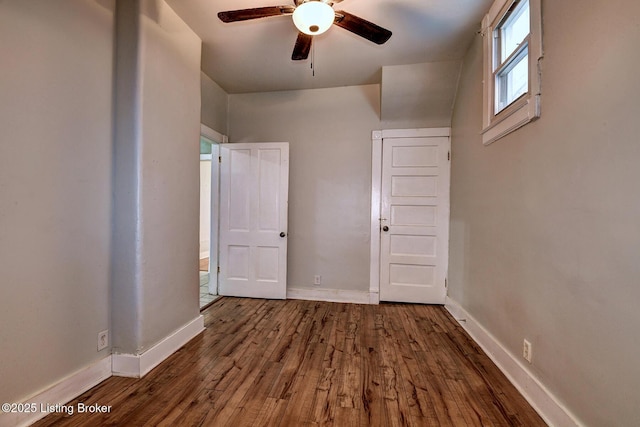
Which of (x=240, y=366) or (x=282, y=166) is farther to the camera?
(x=282, y=166)

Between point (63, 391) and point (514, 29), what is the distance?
385cm

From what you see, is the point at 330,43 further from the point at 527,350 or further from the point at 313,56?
the point at 527,350

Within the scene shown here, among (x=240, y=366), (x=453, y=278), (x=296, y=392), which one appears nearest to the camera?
(x=296, y=392)

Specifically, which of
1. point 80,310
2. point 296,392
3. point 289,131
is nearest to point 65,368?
point 80,310

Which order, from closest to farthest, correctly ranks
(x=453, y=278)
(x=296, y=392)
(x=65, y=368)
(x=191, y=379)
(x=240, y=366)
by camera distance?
(x=65, y=368), (x=296, y=392), (x=191, y=379), (x=240, y=366), (x=453, y=278)

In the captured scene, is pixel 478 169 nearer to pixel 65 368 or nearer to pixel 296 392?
pixel 296 392

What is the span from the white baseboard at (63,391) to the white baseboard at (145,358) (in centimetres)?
6

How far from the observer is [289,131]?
11.3 ft

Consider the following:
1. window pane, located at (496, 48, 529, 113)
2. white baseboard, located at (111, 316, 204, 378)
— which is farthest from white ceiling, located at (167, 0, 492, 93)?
white baseboard, located at (111, 316, 204, 378)

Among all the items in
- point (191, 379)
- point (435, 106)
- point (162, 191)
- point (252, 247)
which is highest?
point (435, 106)

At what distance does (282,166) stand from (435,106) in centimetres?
199

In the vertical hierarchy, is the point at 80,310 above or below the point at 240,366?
above

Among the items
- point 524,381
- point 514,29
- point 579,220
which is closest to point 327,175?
point 514,29

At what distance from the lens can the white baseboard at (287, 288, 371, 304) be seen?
3.26m
